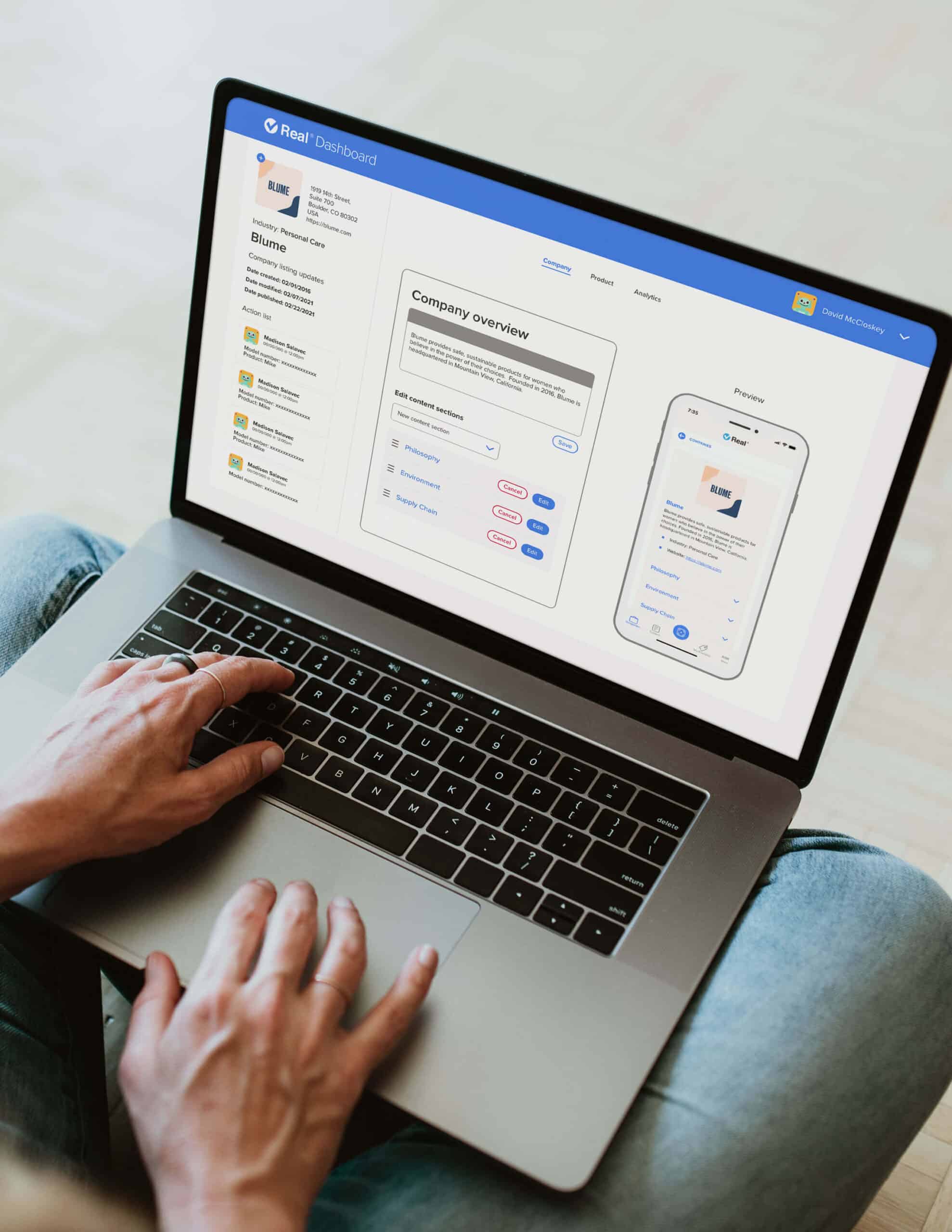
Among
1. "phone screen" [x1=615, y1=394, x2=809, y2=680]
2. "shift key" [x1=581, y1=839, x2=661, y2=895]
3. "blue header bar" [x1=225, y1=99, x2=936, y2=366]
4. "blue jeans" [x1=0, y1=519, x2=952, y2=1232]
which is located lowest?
"blue jeans" [x1=0, y1=519, x2=952, y2=1232]

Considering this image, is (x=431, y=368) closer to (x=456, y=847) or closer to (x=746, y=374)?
(x=746, y=374)

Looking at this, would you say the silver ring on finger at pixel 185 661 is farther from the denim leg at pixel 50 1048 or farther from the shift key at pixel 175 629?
the denim leg at pixel 50 1048

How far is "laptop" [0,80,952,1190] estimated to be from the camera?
739 mm

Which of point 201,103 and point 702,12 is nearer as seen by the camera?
point 201,103

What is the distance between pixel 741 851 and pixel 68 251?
159 centimetres

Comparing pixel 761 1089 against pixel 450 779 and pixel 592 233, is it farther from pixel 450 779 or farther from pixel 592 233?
pixel 592 233

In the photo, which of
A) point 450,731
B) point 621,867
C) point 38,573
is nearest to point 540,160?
point 38,573

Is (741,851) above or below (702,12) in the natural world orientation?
below

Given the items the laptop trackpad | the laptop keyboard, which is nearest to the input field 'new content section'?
the laptop keyboard

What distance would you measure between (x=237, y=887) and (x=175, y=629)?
0.77 ft

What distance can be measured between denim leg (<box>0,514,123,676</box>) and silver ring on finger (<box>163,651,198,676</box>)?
0.19m

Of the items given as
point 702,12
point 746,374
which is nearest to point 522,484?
point 746,374

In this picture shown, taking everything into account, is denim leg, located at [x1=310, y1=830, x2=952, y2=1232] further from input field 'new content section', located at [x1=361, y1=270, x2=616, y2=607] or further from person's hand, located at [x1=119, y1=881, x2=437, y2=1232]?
input field 'new content section', located at [x1=361, y1=270, x2=616, y2=607]

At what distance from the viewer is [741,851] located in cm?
82
